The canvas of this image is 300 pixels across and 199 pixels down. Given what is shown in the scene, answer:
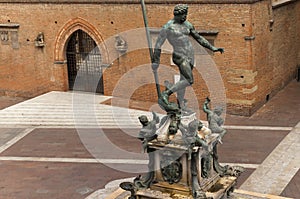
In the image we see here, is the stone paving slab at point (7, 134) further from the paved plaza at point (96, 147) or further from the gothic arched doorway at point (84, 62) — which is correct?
the gothic arched doorway at point (84, 62)

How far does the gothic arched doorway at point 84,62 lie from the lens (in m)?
21.4

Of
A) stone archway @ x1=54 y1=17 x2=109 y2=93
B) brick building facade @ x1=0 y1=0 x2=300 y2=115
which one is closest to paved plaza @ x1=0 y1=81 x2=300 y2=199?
brick building facade @ x1=0 y1=0 x2=300 y2=115

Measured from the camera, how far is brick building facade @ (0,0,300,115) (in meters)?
18.3

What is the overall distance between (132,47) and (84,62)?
8.55 ft

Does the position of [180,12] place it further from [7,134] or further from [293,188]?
[7,134]

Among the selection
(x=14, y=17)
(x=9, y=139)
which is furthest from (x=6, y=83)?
(x=9, y=139)

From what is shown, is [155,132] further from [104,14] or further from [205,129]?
[104,14]

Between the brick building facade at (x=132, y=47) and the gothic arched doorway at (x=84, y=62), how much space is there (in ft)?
0.14

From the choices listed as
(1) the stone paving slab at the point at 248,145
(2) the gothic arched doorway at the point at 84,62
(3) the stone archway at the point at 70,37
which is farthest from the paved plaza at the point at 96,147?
(3) the stone archway at the point at 70,37

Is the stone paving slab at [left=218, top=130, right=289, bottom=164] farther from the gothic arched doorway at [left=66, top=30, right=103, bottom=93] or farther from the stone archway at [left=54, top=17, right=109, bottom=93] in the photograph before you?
the gothic arched doorway at [left=66, top=30, right=103, bottom=93]

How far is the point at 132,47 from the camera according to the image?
20047 mm

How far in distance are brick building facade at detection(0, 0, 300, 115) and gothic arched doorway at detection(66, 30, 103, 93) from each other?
41 millimetres

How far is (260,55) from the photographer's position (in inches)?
746

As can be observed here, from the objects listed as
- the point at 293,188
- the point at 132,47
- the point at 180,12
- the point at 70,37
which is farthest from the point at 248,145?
the point at 70,37
